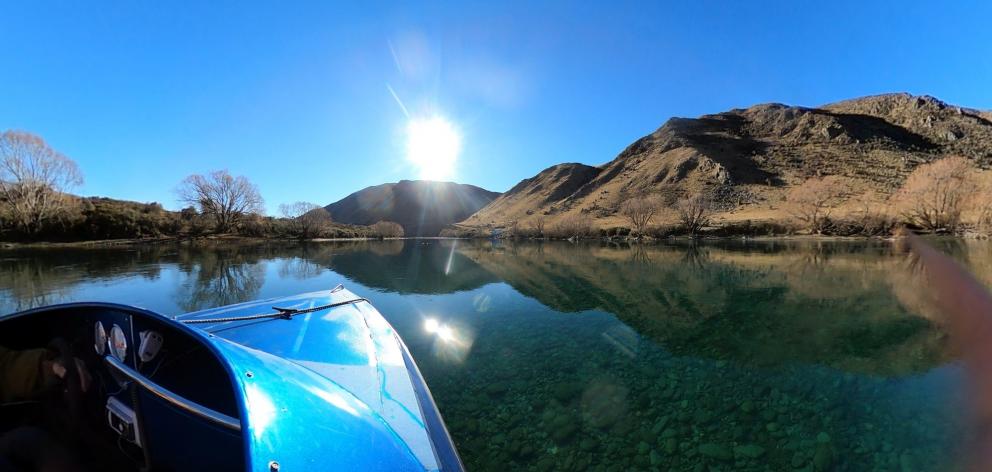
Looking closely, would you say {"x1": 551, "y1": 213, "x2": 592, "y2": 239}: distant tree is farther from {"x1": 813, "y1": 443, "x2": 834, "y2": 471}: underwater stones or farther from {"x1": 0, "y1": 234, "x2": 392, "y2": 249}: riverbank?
{"x1": 813, "y1": 443, "x2": 834, "y2": 471}: underwater stones

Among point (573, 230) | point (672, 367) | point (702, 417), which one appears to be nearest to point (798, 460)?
point (702, 417)

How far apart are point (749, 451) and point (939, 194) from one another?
6011 cm

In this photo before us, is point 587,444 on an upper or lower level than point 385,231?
lower

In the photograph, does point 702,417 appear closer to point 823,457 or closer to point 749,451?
point 749,451

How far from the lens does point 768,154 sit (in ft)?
373

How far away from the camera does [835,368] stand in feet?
27.4

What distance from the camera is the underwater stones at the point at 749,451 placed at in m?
5.61

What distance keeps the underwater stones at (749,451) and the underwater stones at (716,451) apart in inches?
4.2

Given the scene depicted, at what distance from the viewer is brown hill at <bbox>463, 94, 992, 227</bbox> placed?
89438 mm

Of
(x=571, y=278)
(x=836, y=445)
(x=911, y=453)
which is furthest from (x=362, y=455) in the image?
(x=571, y=278)

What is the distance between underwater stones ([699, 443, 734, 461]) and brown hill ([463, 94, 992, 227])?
2944 inches

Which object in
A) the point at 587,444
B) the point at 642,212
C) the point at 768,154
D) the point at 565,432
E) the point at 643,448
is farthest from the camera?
the point at 768,154

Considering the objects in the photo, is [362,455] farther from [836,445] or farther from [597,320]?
[597,320]

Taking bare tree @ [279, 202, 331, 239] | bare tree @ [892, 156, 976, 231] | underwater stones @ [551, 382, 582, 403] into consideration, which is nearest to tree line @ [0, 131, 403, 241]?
bare tree @ [279, 202, 331, 239]
